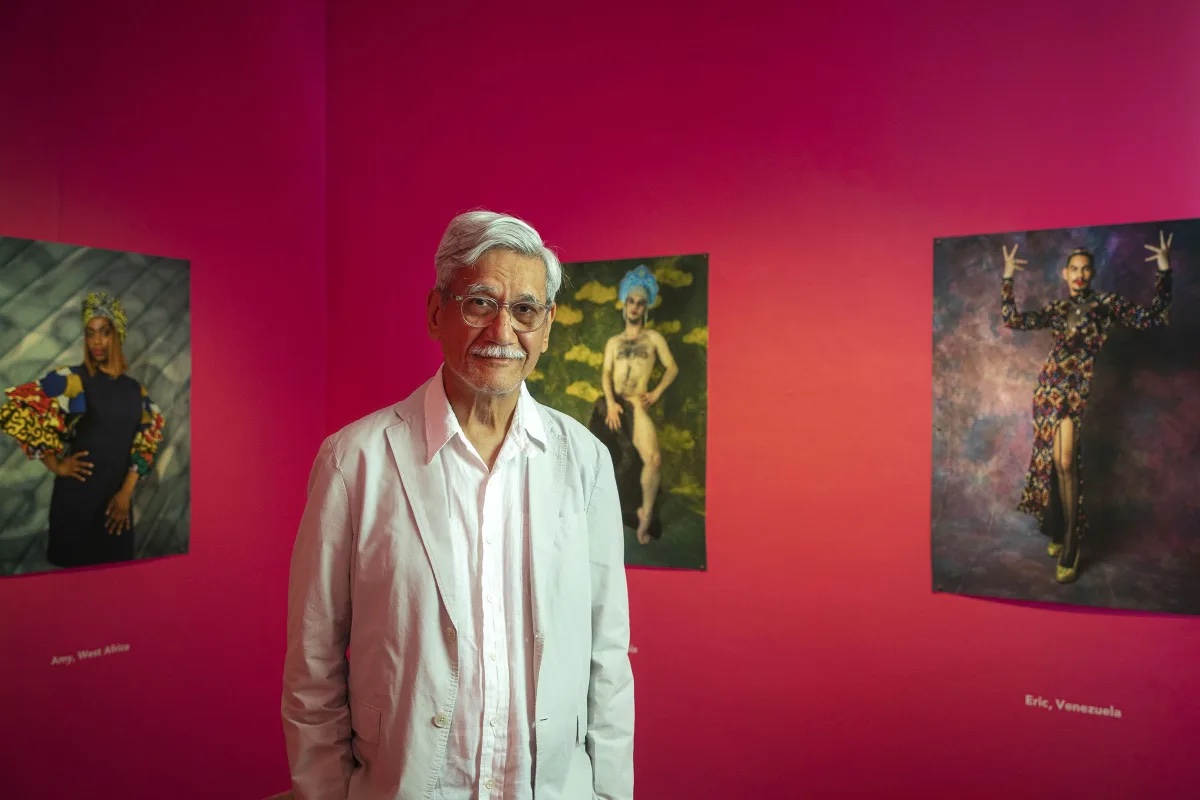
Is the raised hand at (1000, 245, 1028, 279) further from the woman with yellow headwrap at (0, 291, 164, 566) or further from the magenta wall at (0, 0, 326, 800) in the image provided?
the woman with yellow headwrap at (0, 291, 164, 566)

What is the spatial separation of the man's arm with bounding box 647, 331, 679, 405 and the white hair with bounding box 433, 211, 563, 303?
1287 mm

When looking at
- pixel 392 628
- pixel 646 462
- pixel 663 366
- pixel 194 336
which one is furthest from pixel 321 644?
pixel 194 336

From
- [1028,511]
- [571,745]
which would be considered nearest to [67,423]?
[571,745]

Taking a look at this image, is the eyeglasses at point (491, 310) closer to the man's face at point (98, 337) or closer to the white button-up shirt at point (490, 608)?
the white button-up shirt at point (490, 608)

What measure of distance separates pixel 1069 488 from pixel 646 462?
135 cm

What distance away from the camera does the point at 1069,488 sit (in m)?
2.37

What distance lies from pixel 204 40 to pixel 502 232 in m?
2.23

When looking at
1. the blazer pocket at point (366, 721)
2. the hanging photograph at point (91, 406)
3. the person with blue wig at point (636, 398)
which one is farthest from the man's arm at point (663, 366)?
the hanging photograph at point (91, 406)

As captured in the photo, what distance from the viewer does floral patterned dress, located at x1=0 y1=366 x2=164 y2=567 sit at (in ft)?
8.37

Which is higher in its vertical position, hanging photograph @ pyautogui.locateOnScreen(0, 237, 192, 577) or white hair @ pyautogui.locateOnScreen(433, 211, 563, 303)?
white hair @ pyautogui.locateOnScreen(433, 211, 563, 303)

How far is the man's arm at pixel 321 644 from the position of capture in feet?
5.19

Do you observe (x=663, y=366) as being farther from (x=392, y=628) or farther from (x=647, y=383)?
(x=392, y=628)

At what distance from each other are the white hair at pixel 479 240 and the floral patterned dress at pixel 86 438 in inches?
65.9

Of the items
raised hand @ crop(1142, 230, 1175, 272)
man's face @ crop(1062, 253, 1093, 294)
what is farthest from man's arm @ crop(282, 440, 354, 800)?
raised hand @ crop(1142, 230, 1175, 272)
